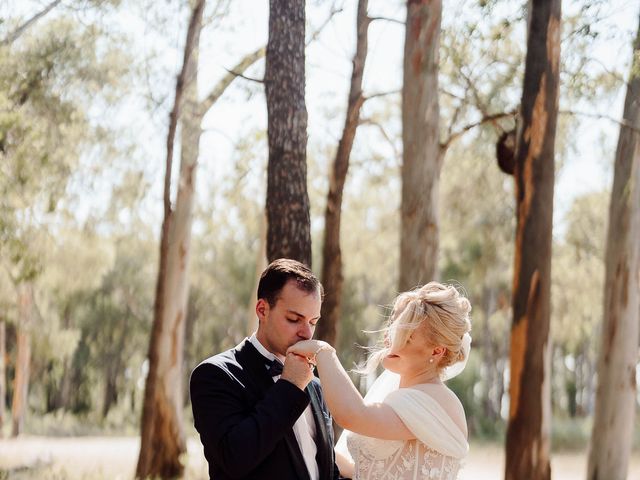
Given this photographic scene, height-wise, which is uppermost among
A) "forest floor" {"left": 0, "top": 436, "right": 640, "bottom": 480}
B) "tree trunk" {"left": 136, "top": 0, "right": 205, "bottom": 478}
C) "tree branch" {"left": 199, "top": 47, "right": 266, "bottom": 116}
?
"tree branch" {"left": 199, "top": 47, "right": 266, "bottom": 116}

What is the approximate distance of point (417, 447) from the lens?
3.85m

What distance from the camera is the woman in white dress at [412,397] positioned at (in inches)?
145

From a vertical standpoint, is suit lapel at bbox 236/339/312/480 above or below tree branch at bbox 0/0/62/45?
below

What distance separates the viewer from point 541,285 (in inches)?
453

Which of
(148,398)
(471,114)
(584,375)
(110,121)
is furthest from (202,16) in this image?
(584,375)

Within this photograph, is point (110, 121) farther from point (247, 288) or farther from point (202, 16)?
point (247, 288)

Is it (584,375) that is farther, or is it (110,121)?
(584,375)

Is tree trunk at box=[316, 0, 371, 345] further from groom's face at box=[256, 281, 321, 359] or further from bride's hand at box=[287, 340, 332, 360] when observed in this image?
bride's hand at box=[287, 340, 332, 360]

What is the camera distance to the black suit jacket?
3486 millimetres

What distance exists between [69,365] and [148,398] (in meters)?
26.7

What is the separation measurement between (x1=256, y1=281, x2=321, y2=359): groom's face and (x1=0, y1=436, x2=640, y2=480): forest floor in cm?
1163

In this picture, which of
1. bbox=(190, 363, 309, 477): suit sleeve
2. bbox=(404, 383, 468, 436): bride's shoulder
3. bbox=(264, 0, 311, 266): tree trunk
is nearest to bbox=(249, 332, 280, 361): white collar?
bbox=(190, 363, 309, 477): suit sleeve

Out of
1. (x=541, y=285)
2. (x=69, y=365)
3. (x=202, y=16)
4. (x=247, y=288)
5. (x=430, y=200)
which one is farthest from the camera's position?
(x=69, y=365)

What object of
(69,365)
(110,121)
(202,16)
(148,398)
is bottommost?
(69,365)
